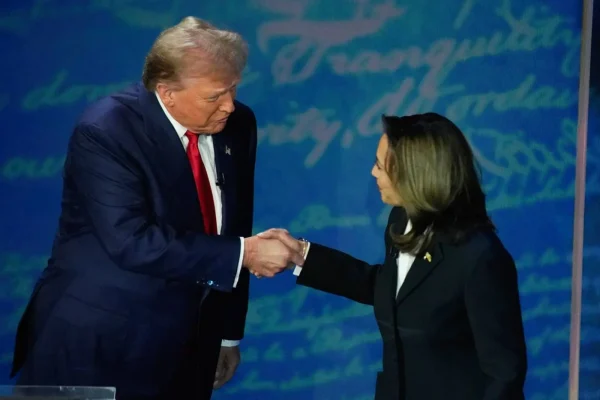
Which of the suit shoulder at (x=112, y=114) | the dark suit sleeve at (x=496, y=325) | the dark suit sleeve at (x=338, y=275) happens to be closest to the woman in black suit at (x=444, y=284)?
the dark suit sleeve at (x=496, y=325)

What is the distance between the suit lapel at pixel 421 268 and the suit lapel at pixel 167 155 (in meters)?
0.67

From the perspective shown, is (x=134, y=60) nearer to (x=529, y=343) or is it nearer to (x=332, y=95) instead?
(x=332, y=95)

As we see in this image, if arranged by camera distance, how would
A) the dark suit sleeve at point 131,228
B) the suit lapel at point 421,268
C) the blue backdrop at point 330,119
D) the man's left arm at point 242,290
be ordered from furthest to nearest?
the blue backdrop at point 330,119, the man's left arm at point 242,290, the dark suit sleeve at point 131,228, the suit lapel at point 421,268

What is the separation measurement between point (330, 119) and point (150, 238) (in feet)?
2.89

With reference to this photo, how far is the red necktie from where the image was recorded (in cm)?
251

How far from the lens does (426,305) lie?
2104 mm

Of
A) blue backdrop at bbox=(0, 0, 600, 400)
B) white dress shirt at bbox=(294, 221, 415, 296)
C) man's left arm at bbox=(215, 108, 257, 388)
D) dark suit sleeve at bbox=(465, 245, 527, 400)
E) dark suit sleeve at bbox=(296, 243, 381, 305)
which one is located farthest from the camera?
blue backdrop at bbox=(0, 0, 600, 400)

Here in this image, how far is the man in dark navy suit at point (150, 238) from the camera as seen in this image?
2.41m

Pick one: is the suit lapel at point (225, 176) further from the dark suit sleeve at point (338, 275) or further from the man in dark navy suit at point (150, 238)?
the dark suit sleeve at point (338, 275)

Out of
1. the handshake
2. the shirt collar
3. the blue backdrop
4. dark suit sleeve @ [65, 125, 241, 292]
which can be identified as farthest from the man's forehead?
the blue backdrop

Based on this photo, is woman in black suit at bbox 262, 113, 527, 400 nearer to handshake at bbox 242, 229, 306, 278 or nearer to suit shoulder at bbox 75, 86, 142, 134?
handshake at bbox 242, 229, 306, 278

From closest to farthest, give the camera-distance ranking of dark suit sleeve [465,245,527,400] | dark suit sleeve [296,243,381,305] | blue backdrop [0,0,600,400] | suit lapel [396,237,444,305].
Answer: dark suit sleeve [465,245,527,400], suit lapel [396,237,444,305], dark suit sleeve [296,243,381,305], blue backdrop [0,0,600,400]

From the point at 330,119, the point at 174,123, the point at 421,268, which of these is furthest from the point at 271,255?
the point at 330,119

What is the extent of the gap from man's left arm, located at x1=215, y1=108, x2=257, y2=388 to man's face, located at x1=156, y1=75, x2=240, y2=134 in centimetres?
25
